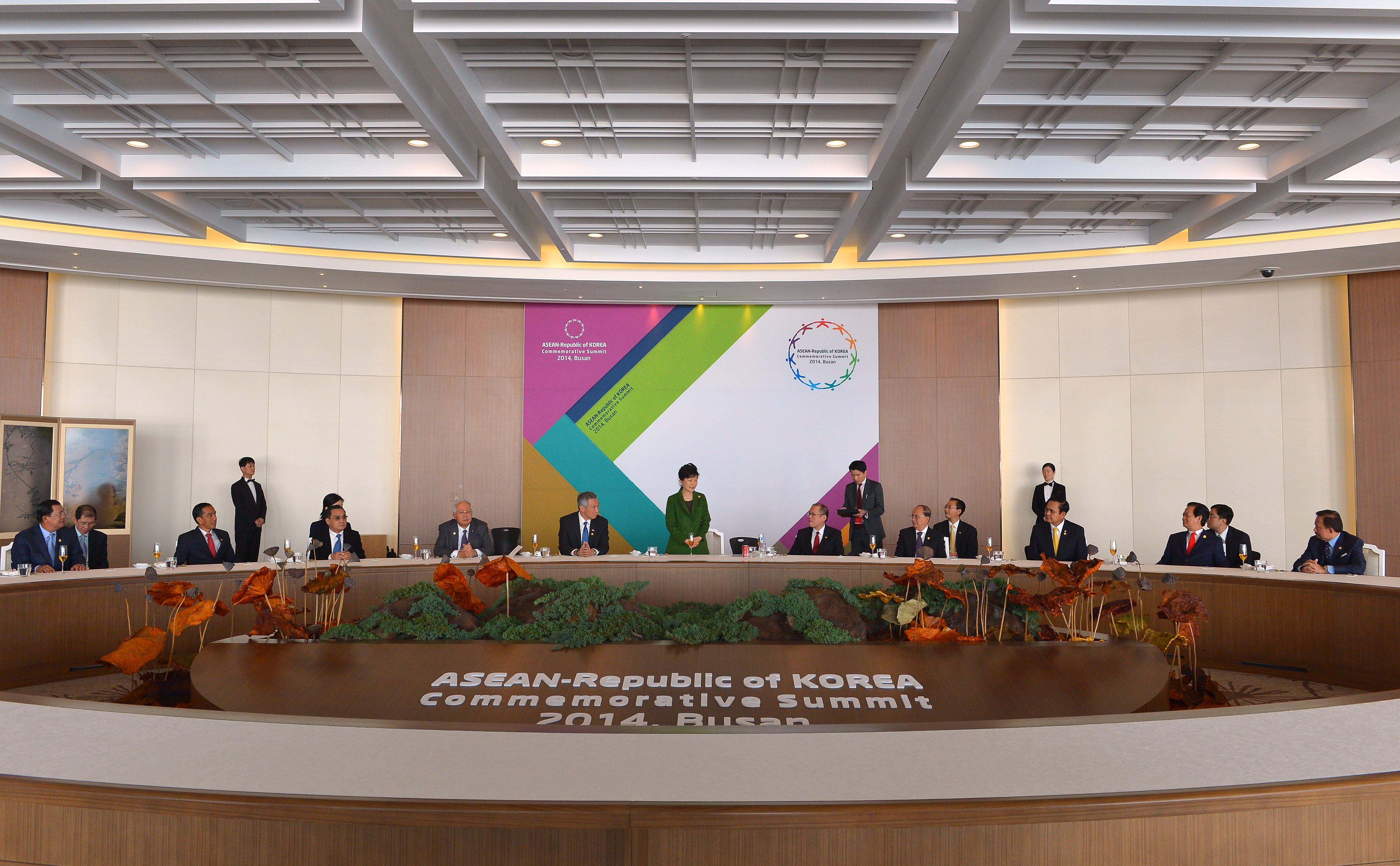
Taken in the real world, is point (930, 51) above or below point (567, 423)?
above

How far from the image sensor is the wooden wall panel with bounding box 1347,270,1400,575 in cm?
743

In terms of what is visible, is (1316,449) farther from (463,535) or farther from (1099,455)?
(463,535)

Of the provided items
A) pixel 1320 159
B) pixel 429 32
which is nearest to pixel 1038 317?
pixel 1320 159

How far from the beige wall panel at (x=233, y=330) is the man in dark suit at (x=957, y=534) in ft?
23.6

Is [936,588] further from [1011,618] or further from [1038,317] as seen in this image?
[1038,317]

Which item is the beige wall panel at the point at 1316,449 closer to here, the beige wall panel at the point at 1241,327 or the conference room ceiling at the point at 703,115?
the beige wall panel at the point at 1241,327

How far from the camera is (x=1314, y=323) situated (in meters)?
7.91

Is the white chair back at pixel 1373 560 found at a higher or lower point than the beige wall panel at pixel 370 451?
lower

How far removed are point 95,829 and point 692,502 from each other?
5.46 meters

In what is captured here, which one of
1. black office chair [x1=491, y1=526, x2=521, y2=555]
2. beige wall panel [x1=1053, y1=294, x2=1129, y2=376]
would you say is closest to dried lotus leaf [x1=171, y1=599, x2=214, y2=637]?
black office chair [x1=491, y1=526, x2=521, y2=555]

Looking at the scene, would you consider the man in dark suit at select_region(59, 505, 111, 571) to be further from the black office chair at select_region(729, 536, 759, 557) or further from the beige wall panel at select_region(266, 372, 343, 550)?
the black office chair at select_region(729, 536, 759, 557)

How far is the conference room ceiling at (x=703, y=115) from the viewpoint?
3.74 meters

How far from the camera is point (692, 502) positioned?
6566 mm

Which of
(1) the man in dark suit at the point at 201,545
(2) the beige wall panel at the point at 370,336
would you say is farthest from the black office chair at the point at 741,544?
(2) the beige wall panel at the point at 370,336
